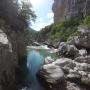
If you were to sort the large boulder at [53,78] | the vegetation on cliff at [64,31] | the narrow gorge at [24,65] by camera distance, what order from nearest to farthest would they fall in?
the narrow gorge at [24,65]
the large boulder at [53,78]
the vegetation on cliff at [64,31]

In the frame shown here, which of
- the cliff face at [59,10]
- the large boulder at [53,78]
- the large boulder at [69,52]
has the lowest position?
the large boulder at [69,52]

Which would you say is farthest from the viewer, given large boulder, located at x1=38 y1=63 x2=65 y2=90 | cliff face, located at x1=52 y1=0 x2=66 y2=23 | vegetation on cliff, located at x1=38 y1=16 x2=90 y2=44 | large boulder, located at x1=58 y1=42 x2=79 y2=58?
cliff face, located at x1=52 y1=0 x2=66 y2=23

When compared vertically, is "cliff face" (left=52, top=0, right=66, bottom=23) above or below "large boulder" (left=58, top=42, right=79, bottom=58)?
above

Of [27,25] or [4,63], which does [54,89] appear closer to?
[4,63]

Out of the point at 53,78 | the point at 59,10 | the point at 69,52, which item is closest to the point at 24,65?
the point at 53,78

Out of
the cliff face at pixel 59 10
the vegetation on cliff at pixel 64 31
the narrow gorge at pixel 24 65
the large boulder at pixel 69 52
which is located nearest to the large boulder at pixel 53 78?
the narrow gorge at pixel 24 65

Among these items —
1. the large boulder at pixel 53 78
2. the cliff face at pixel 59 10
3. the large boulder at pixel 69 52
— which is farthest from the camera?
the cliff face at pixel 59 10

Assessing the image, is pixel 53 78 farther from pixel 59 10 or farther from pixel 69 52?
pixel 59 10

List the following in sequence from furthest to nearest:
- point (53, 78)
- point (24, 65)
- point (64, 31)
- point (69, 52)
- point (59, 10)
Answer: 1. point (59, 10)
2. point (64, 31)
3. point (69, 52)
4. point (24, 65)
5. point (53, 78)

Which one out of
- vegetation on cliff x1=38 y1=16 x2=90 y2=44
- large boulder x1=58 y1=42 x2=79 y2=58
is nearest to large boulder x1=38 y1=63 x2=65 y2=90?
large boulder x1=58 y1=42 x2=79 y2=58

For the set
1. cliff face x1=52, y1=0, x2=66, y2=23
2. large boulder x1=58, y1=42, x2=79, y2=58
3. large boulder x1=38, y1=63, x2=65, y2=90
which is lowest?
large boulder x1=58, y1=42, x2=79, y2=58

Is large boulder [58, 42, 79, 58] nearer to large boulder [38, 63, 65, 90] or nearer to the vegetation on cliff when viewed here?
large boulder [38, 63, 65, 90]

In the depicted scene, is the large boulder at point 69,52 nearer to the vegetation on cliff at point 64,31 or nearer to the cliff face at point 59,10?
the vegetation on cliff at point 64,31

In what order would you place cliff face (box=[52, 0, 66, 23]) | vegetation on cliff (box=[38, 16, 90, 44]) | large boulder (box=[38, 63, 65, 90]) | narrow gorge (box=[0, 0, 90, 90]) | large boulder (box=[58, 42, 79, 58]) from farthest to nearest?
cliff face (box=[52, 0, 66, 23]), vegetation on cliff (box=[38, 16, 90, 44]), large boulder (box=[58, 42, 79, 58]), large boulder (box=[38, 63, 65, 90]), narrow gorge (box=[0, 0, 90, 90])
